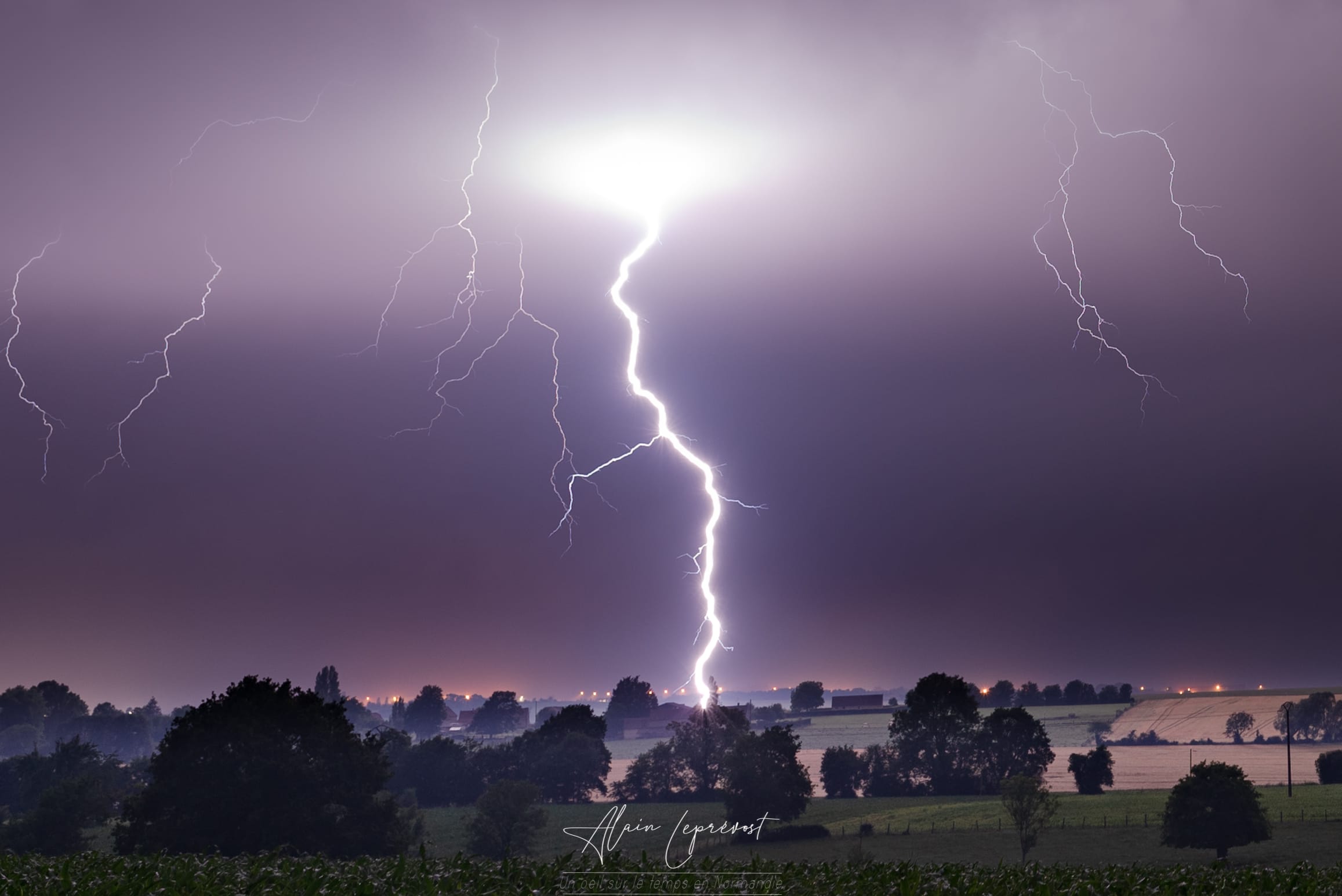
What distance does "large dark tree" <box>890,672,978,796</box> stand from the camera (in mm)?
93688

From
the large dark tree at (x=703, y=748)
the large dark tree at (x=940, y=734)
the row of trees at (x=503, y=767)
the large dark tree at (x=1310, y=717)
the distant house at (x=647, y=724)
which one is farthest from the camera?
the distant house at (x=647, y=724)

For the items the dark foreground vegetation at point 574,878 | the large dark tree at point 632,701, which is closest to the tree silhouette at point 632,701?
the large dark tree at point 632,701

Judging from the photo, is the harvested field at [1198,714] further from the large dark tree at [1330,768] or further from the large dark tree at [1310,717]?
the large dark tree at [1330,768]

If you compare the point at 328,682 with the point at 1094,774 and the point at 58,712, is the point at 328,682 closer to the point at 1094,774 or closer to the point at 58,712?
the point at 58,712

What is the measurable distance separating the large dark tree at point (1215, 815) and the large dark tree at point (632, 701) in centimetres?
11756

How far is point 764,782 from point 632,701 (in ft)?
334

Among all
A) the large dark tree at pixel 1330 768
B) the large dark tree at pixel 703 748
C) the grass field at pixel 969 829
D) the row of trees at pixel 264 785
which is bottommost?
the grass field at pixel 969 829

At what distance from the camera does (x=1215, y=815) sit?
54.5 m

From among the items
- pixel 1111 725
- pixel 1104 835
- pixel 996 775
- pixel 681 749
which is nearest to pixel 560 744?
pixel 681 749

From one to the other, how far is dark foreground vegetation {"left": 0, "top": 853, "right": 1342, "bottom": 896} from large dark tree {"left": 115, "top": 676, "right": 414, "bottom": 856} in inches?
765

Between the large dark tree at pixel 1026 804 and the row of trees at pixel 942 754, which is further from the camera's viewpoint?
the row of trees at pixel 942 754

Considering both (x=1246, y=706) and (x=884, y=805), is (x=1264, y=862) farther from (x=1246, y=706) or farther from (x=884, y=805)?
(x=1246, y=706)

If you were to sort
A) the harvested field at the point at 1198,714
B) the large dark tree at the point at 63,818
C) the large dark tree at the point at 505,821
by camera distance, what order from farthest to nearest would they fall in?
the harvested field at the point at 1198,714 < the large dark tree at the point at 505,821 < the large dark tree at the point at 63,818

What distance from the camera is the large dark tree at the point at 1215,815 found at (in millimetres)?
54375
